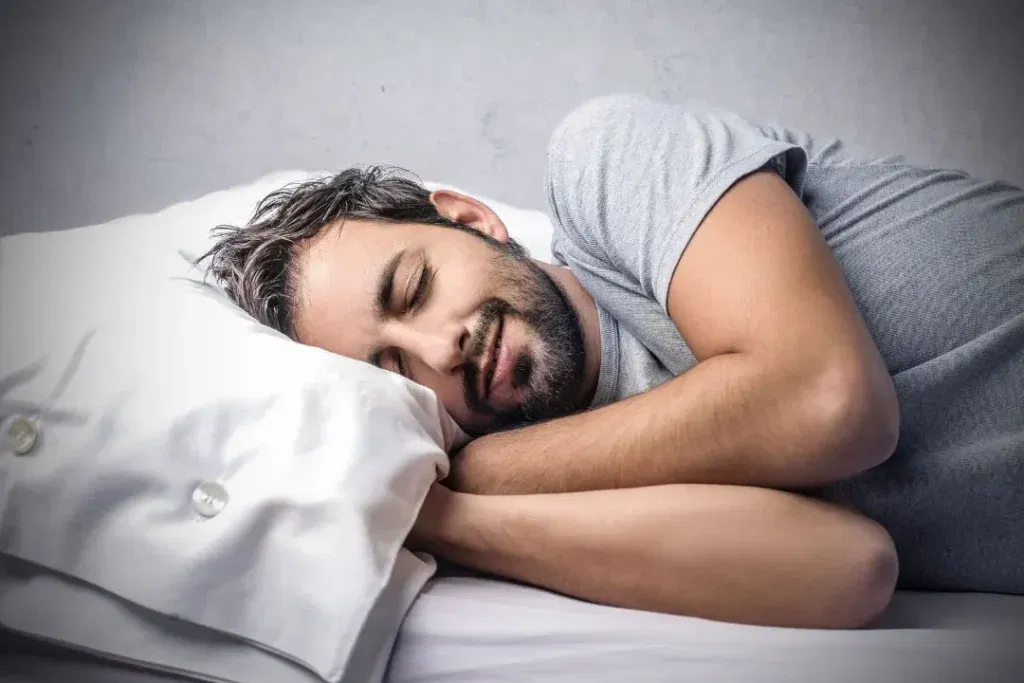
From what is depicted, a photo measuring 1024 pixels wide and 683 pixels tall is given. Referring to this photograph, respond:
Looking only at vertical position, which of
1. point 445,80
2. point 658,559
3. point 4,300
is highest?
point 445,80

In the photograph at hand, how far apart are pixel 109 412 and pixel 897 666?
0.63 metres

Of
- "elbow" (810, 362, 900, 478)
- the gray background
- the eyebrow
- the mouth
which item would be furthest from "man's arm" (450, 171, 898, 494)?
the gray background

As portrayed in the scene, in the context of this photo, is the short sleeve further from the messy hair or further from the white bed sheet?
the white bed sheet

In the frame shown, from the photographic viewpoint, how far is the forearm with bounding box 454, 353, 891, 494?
0.65 meters

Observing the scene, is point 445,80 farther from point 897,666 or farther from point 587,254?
point 897,666

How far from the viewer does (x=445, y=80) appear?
1.37m

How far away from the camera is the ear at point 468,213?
1.05 metres

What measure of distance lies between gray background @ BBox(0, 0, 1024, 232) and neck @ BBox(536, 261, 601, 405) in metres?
0.50

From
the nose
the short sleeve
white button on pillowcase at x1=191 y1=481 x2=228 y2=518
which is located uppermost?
the short sleeve

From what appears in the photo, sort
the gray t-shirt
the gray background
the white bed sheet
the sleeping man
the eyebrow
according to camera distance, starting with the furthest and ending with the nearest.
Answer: the gray background < the eyebrow < the gray t-shirt < the sleeping man < the white bed sheet

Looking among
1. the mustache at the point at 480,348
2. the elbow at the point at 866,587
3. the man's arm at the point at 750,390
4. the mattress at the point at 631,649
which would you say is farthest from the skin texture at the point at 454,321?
the elbow at the point at 866,587

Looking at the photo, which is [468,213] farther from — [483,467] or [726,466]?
[726,466]

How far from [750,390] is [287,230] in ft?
2.01

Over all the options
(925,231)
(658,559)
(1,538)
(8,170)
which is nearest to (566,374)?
(658,559)
